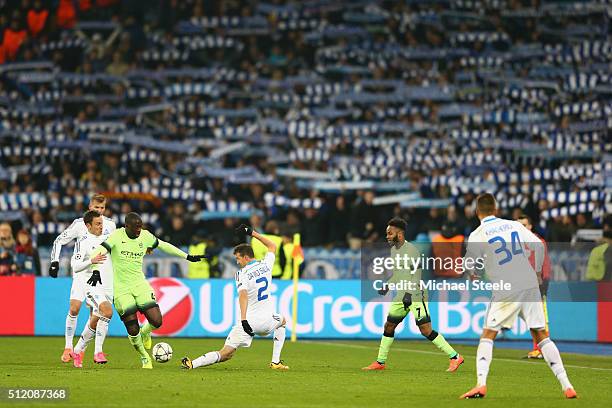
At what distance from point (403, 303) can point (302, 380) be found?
8.39 ft

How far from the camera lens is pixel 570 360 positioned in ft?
63.5

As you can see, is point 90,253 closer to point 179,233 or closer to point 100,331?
point 100,331

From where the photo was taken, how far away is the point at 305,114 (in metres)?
34.8

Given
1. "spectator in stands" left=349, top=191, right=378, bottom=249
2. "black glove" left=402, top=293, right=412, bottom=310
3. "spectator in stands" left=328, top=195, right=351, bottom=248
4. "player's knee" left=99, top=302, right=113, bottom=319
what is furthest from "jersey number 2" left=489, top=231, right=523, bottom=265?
"spectator in stands" left=328, top=195, right=351, bottom=248

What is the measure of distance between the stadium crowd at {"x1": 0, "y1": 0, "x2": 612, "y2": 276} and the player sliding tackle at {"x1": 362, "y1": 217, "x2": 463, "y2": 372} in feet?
27.9

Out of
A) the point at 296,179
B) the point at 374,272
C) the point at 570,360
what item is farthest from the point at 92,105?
the point at 570,360

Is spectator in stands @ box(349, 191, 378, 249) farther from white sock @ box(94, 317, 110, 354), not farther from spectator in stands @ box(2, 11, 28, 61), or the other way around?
spectator in stands @ box(2, 11, 28, 61)

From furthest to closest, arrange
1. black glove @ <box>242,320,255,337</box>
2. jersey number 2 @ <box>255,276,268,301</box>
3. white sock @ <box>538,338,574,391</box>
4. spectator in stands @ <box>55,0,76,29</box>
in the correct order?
spectator in stands @ <box>55,0,76,29</box> → jersey number 2 @ <box>255,276,268,301</box> → black glove @ <box>242,320,255,337</box> → white sock @ <box>538,338,574,391</box>

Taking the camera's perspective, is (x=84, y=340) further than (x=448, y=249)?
No

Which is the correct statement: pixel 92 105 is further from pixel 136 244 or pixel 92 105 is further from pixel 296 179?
pixel 136 244

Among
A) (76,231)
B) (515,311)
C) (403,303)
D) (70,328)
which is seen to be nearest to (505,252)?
(515,311)

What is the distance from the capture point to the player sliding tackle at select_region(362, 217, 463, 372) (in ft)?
54.3

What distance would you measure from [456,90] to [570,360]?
16.9 meters

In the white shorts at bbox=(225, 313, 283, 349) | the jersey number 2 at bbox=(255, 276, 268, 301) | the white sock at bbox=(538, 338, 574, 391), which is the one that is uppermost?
the jersey number 2 at bbox=(255, 276, 268, 301)
